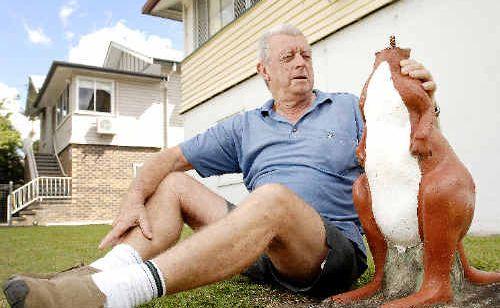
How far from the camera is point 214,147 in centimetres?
254

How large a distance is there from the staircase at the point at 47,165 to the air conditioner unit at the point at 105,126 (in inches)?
105

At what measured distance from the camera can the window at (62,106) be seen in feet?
55.4

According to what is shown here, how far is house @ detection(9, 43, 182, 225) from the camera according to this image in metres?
14.9

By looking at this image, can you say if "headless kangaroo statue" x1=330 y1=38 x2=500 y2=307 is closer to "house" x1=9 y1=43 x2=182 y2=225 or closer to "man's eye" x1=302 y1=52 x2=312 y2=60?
"man's eye" x1=302 y1=52 x2=312 y2=60

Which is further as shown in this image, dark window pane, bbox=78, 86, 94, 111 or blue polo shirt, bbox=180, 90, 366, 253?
dark window pane, bbox=78, 86, 94, 111

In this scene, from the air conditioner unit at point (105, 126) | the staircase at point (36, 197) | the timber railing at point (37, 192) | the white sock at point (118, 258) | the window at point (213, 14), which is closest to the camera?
the white sock at point (118, 258)

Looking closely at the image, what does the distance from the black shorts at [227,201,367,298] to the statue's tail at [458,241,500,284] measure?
445mm

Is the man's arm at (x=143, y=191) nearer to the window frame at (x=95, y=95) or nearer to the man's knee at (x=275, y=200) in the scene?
the man's knee at (x=275, y=200)

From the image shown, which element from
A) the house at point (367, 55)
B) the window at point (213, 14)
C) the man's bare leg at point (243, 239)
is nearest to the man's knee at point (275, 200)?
the man's bare leg at point (243, 239)

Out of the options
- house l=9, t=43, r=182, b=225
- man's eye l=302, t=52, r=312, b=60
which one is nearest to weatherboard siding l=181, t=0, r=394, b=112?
man's eye l=302, t=52, r=312, b=60

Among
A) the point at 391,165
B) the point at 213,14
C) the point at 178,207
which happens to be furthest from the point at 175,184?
the point at 213,14

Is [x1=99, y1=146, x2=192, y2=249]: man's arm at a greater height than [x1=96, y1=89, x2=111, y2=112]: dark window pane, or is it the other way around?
[x1=96, y1=89, x2=111, y2=112]: dark window pane

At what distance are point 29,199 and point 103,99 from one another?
3.84 meters

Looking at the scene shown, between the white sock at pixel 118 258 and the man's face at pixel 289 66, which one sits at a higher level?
the man's face at pixel 289 66
